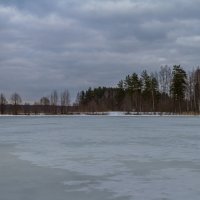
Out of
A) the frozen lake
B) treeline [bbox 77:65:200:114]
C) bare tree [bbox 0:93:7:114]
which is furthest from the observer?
bare tree [bbox 0:93:7:114]

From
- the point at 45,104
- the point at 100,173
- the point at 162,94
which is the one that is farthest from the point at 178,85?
the point at 100,173

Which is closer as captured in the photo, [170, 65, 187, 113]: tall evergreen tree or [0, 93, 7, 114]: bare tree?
[170, 65, 187, 113]: tall evergreen tree

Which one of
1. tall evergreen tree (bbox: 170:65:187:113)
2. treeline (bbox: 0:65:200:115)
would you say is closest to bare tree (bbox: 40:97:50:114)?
treeline (bbox: 0:65:200:115)

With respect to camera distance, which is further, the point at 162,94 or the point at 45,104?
the point at 45,104

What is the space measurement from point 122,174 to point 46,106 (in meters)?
92.1

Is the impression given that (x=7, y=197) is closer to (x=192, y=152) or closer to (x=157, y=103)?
(x=192, y=152)

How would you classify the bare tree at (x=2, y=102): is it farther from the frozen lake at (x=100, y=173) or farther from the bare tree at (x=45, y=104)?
the frozen lake at (x=100, y=173)

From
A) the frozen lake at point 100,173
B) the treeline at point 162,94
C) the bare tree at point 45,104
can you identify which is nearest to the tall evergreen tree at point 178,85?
the treeline at point 162,94

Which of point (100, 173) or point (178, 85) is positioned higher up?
point (178, 85)

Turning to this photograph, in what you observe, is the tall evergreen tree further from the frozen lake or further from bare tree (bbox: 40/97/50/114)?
the frozen lake

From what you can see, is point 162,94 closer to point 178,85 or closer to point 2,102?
point 178,85

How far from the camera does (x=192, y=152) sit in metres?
10.9

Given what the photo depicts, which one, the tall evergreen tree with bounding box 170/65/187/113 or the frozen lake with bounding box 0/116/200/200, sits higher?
the tall evergreen tree with bounding box 170/65/187/113

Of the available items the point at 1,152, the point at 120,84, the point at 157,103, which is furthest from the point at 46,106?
the point at 1,152
